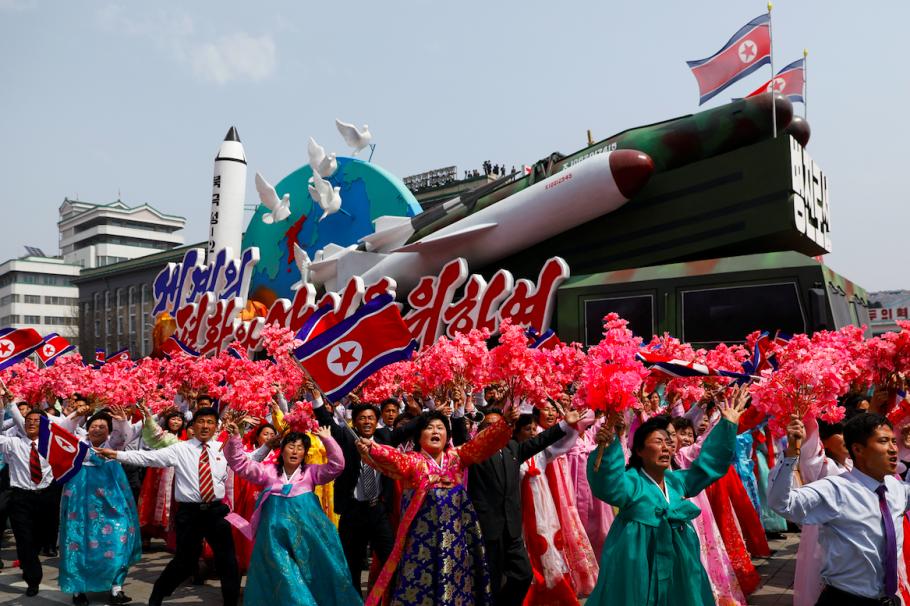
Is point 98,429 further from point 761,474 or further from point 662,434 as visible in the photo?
point 761,474

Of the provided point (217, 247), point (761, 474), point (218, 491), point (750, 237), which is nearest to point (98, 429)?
point (218, 491)

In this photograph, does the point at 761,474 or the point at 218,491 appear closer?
the point at 218,491

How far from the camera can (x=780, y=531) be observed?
30.9 ft

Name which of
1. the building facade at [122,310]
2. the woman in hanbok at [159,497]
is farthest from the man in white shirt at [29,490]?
the building facade at [122,310]

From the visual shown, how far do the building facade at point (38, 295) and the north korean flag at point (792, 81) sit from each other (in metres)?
81.0

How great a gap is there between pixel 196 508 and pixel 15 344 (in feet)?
19.5

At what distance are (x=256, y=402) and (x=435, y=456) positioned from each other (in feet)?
5.28

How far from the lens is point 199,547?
6559mm

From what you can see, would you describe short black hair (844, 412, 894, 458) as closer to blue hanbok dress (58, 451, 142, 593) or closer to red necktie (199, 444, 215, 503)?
red necktie (199, 444, 215, 503)

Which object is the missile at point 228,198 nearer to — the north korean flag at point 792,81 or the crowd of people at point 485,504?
the north korean flag at point 792,81

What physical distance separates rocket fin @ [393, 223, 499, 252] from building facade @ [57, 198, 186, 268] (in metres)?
79.6

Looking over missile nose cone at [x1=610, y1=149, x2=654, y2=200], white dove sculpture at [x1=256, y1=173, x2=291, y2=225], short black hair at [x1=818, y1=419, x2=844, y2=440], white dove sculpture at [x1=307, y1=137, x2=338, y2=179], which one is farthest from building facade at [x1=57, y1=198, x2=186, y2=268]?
short black hair at [x1=818, y1=419, x2=844, y2=440]

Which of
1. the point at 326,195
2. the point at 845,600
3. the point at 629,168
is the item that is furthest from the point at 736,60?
the point at 845,600

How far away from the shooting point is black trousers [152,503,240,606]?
250 inches
